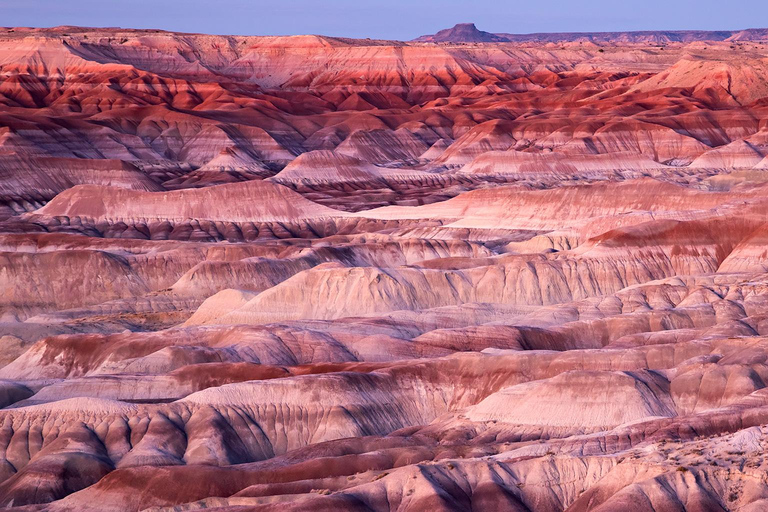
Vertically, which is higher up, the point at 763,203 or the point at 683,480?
the point at 763,203

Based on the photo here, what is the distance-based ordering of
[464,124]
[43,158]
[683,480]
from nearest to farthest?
[683,480]
[43,158]
[464,124]

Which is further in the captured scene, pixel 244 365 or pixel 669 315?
pixel 669 315

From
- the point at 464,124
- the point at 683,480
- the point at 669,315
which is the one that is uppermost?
the point at 464,124

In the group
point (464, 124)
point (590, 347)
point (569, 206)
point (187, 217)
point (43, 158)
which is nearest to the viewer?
point (590, 347)

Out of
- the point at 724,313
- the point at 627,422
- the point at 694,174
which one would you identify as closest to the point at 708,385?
the point at 627,422

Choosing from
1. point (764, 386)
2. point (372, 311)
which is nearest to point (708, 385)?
point (764, 386)

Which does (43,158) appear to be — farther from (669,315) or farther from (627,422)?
(627,422)
